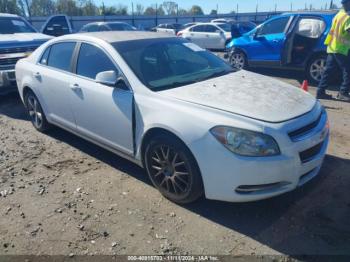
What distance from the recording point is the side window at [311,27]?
837 centimetres

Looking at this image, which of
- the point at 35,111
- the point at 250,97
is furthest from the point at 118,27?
the point at 250,97

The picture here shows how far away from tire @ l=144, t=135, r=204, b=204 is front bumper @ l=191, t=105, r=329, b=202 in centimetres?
12

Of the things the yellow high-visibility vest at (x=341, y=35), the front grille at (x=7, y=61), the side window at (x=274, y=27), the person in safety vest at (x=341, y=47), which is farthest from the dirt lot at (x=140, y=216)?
the side window at (x=274, y=27)

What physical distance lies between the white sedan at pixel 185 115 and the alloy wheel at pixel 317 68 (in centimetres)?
483

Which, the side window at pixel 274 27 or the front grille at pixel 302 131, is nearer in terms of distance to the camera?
the front grille at pixel 302 131

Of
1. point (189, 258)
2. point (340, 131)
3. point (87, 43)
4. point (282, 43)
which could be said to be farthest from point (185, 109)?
point (282, 43)

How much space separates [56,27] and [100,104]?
10.4 meters

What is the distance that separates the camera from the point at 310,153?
3160mm

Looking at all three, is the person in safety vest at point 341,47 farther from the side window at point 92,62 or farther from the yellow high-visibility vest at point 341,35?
the side window at point 92,62

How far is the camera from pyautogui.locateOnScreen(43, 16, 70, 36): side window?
13.0 m

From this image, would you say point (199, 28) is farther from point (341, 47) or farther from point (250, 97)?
point (250, 97)

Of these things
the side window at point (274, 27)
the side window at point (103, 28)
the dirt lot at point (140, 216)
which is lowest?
the dirt lot at point (140, 216)

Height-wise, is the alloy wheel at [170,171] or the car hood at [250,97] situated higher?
the car hood at [250,97]

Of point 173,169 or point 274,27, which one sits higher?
point 274,27
